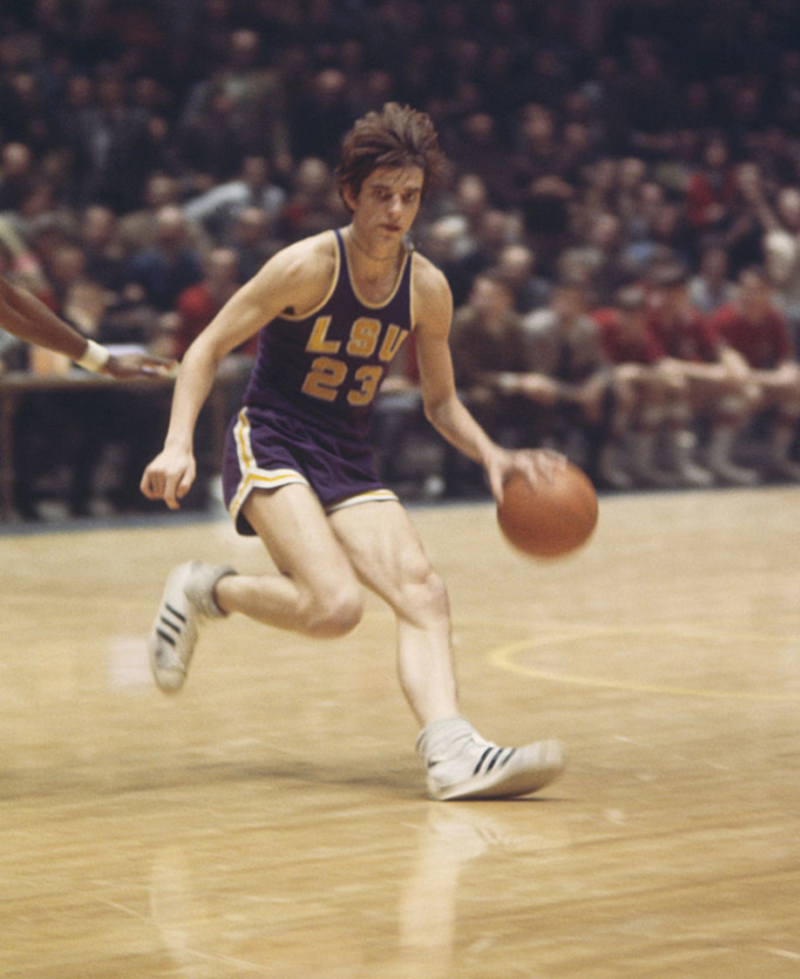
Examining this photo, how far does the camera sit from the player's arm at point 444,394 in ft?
13.8

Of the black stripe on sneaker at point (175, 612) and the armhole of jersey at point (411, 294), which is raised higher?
the armhole of jersey at point (411, 294)

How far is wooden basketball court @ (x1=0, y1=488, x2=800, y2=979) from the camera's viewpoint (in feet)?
8.95

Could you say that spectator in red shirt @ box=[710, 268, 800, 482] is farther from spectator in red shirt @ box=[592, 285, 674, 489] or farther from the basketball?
the basketball

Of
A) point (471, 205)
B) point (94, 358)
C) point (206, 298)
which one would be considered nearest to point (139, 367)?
point (94, 358)

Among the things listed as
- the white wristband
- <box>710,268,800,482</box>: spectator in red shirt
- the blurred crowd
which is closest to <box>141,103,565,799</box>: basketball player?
the white wristband

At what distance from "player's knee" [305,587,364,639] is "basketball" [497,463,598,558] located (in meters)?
0.41

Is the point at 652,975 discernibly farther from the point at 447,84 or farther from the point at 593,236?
the point at 447,84

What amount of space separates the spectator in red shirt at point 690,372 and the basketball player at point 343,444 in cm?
862

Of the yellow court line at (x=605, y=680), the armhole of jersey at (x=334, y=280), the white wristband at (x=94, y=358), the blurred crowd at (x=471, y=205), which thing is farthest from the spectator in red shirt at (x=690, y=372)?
the armhole of jersey at (x=334, y=280)

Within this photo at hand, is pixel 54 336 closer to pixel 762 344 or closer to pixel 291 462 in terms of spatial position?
pixel 291 462

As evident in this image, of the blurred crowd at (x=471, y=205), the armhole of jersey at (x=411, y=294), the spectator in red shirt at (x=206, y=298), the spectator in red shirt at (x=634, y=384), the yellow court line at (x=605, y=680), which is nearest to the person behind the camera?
the armhole of jersey at (x=411, y=294)

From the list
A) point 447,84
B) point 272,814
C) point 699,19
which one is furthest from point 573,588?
point 699,19

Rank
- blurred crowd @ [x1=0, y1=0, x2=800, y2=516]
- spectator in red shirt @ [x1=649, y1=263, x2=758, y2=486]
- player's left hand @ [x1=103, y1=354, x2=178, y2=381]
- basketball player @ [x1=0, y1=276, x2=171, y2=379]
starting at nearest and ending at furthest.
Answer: basketball player @ [x1=0, y1=276, x2=171, y2=379] → player's left hand @ [x1=103, y1=354, x2=178, y2=381] → blurred crowd @ [x1=0, y1=0, x2=800, y2=516] → spectator in red shirt @ [x1=649, y1=263, x2=758, y2=486]

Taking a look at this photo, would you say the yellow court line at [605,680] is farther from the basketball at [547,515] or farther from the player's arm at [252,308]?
the player's arm at [252,308]
